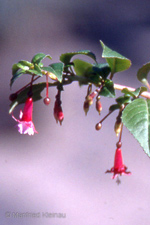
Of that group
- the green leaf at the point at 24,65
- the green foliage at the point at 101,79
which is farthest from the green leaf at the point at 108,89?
the green leaf at the point at 24,65

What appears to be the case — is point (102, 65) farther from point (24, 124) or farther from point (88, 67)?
point (24, 124)

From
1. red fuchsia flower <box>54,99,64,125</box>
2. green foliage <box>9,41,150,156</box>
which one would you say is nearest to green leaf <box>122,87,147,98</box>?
green foliage <box>9,41,150,156</box>

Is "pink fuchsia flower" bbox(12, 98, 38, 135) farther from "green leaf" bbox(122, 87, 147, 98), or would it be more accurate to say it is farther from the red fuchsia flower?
"green leaf" bbox(122, 87, 147, 98)

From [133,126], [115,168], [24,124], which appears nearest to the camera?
[133,126]

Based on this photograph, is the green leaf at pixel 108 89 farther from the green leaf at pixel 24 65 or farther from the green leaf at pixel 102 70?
the green leaf at pixel 24 65

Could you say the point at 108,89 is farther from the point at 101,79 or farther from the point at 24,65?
the point at 24,65

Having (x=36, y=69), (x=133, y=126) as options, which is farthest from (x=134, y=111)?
(x=36, y=69)

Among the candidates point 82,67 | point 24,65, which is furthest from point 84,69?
point 24,65
